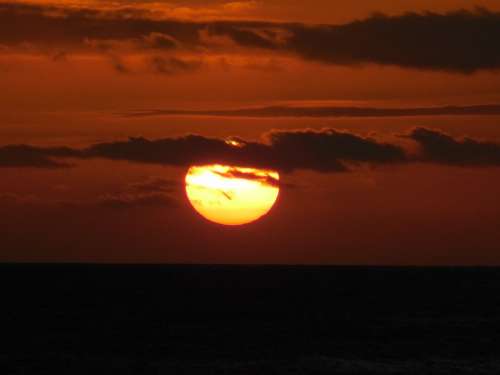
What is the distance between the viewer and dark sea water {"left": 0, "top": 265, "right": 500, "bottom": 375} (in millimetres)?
72938

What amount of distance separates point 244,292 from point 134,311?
46.5m

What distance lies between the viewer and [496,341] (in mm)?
88688

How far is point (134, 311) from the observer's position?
122312mm

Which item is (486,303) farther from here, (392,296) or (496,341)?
(496,341)

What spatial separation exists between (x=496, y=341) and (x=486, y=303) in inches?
2224

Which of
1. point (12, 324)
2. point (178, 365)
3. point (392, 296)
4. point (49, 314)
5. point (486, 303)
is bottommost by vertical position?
point (178, 365)

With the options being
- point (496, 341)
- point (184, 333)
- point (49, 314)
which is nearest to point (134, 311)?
point (49, 314)

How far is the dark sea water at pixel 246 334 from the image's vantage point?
239 feet

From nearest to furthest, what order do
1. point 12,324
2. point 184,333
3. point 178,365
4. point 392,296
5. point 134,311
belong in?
1. point 178,365
2. point 184,333
3. point 12,324
4. point 134,311
5. point 392,296

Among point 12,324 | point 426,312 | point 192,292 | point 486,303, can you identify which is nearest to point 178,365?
point 12,324

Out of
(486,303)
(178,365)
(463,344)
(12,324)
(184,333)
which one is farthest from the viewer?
(486,303)

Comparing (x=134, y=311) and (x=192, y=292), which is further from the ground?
(x=192, y=292)

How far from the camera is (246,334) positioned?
93938 mm

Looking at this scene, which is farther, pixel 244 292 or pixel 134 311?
pixel 244 292
